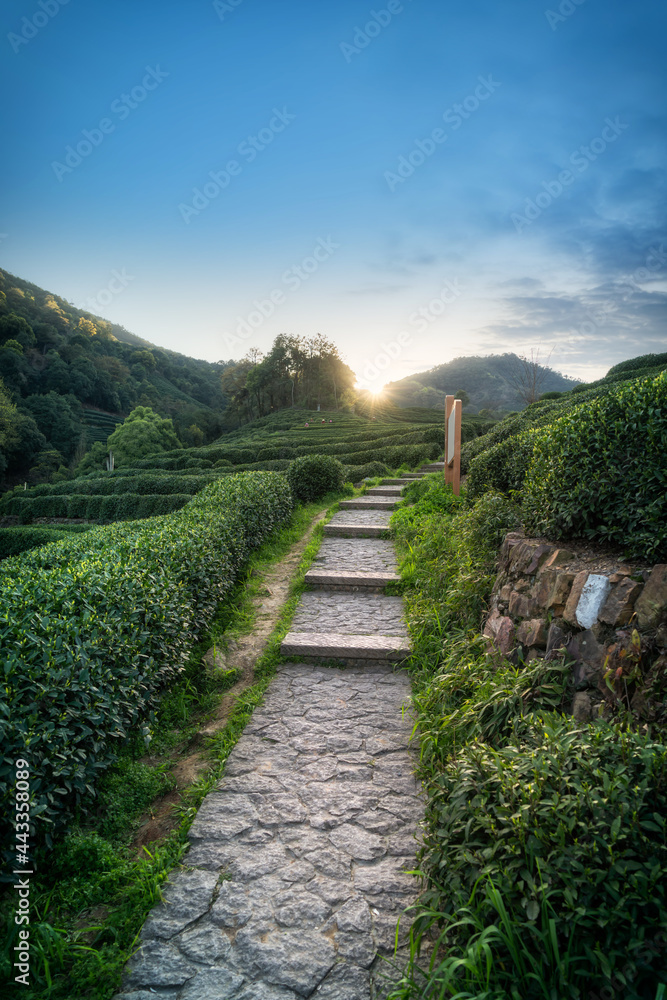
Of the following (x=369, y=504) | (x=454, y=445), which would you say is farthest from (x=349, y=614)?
(x=369, y=504)

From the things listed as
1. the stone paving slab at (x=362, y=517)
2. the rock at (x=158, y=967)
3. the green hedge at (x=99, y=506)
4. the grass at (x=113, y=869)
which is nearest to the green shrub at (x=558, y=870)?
the rock at (x=158, y=967)

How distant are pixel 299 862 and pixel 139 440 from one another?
145 ft

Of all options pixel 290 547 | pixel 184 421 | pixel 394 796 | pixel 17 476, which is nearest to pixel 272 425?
pixel 184 421

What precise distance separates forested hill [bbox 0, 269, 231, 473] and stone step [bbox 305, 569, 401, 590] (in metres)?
46.0

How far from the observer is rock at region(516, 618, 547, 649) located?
260 centimetres

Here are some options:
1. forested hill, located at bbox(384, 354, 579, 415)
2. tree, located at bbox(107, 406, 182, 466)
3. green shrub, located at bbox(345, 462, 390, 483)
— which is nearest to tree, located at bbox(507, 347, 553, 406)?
green shrub, located at bbox(345, 462, 390, 483)

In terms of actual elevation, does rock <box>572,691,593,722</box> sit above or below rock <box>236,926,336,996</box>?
above

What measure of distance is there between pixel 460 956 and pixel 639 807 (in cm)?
78

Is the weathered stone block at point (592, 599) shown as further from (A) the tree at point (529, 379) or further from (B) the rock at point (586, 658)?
(A) the tree at point (529, 379)

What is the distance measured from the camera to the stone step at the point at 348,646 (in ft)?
12.8

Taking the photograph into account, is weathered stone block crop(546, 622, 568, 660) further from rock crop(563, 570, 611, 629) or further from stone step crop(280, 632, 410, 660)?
stone step crop(280, 632, 410, 660)

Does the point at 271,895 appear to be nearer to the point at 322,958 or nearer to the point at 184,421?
the point at 322,958

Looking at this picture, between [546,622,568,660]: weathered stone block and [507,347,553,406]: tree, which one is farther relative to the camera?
[507,347,553,406]: tree

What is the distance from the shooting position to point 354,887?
203 cm
